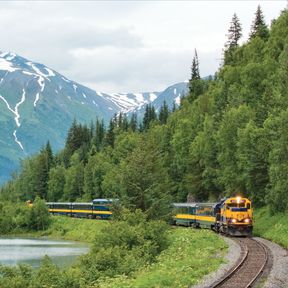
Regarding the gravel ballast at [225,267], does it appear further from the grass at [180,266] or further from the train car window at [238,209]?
the train car window at [238,209]

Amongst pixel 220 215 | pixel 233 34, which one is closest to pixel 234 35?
pixel 233 34

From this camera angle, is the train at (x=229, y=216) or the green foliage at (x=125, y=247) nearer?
the green foliage at (x=125, y=247)

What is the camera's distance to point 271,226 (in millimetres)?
57875

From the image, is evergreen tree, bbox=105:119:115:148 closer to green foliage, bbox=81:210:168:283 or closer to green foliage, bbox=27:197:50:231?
green foliage, bbox=27:197:50:231

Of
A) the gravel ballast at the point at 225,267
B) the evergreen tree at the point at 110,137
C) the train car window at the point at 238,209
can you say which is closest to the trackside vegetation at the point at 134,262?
the gravel ballast at the point at 225,267

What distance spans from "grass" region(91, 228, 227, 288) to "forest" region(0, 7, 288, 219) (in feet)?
37.0

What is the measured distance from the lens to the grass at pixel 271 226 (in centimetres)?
4869

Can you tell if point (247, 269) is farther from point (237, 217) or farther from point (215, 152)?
point (215, 152)

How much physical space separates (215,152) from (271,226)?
114ft

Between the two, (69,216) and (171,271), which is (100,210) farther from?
(171,271)

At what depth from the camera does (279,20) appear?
108 meters

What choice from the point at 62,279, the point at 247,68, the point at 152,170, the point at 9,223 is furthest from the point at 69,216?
the point at 62,279

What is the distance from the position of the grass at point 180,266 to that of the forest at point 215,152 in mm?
11280

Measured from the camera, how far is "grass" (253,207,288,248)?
48688 millimetres
